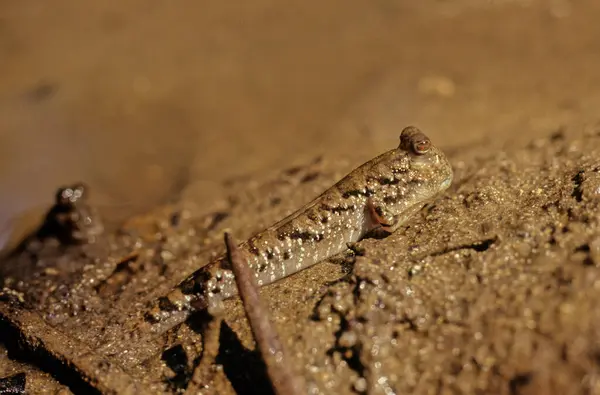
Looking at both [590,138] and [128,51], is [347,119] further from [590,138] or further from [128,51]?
[128,51]

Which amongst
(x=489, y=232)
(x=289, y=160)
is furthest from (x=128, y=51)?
(x=489, y=232)

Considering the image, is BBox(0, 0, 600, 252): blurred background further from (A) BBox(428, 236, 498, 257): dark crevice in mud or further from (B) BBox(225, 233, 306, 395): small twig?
(B) BBox(225, 233, 306, 395): small twig

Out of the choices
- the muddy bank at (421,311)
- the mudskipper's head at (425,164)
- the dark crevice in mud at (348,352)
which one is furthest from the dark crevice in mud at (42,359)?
the mudskipper's head at (425,164)

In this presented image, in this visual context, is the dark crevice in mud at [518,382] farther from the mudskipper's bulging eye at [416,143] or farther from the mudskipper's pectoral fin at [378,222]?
the mudskipper's bulging eye at [416,143]

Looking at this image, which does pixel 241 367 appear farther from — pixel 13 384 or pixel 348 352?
pixel 13 384

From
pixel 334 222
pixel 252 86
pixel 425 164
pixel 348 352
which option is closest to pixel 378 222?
pixel 334 222

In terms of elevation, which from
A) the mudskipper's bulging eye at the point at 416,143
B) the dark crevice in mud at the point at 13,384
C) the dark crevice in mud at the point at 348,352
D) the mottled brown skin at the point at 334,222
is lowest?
the dark crevice in mud at the point at 348,352
